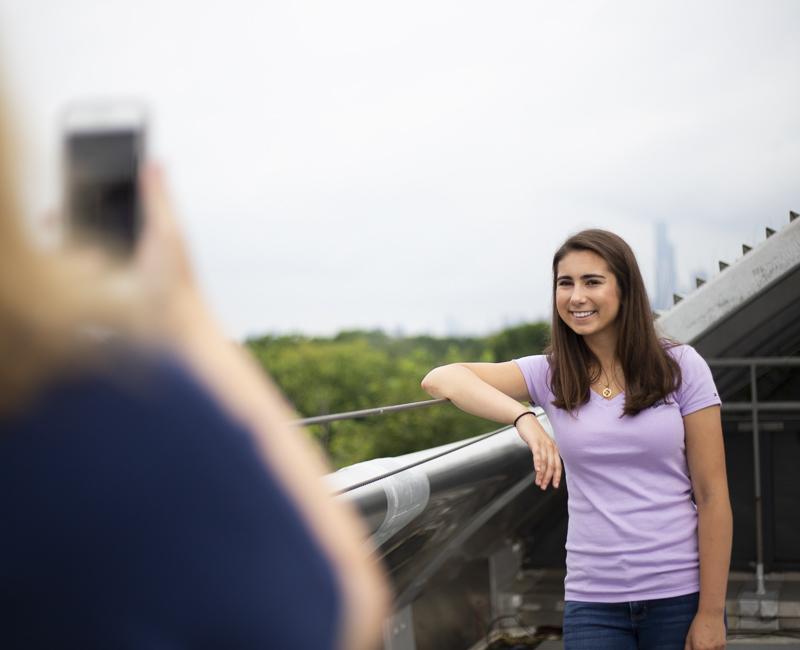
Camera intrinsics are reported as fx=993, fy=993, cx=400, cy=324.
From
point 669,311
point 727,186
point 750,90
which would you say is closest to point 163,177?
point 669,311

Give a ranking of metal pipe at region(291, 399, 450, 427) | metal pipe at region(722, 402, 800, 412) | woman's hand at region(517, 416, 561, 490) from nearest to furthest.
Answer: metal pipe at region(291, 399, 450, 427), woman's hand at region(517, 416, 561, 490), metal pipe at region(722, 402, 800, 412)

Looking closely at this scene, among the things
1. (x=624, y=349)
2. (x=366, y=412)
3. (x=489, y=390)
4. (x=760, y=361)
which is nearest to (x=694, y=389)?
(x=624, y=349)

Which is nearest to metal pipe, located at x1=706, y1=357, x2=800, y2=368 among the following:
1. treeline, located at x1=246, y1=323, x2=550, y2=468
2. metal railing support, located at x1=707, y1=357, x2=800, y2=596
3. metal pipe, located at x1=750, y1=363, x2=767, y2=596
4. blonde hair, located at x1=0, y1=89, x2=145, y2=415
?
metal railing support, located at x1=707, y1=357, x2=800, y2=596

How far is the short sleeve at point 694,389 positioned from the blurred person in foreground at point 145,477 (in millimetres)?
1596

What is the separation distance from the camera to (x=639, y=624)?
1981 millimetres

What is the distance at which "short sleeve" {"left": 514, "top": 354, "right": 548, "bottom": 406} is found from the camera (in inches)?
86.8

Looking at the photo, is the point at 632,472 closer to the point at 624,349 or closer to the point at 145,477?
the point at 624,349

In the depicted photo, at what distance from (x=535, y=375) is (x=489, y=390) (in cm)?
11

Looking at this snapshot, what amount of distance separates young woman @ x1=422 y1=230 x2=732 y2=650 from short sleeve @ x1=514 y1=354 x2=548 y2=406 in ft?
0.26

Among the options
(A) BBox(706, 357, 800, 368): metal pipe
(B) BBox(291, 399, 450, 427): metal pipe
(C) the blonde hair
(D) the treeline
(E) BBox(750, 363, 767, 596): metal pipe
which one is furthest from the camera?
(D) the treeline

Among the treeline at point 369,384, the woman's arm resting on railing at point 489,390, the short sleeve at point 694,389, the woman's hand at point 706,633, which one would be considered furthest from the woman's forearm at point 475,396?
the treeline at point 369,384

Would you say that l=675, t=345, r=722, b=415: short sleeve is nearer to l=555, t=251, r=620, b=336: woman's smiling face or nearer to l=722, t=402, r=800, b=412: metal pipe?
l=555, t=251, r=620, b=336: woman's smiling face

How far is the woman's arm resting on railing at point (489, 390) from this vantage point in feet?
7.10

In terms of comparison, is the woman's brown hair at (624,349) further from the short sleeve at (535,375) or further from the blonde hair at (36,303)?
the blonde hair at (36,303)
